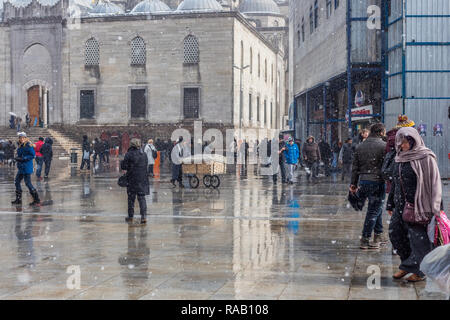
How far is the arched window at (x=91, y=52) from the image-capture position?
169 ft

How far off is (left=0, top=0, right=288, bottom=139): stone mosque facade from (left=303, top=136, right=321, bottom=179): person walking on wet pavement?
24.6 m

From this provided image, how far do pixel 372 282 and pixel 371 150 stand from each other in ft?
9.19

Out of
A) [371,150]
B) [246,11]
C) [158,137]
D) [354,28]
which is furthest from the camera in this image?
[246,11]

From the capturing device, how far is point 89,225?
38.0ft

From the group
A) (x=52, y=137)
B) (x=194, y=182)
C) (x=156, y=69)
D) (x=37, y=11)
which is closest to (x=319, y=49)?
(x=194, y=182)

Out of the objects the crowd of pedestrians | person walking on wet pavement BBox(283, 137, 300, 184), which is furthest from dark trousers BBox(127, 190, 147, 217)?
person walking on wet pavement BBox(283, 137, 300, 184)

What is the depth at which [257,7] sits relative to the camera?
75500 millimetres

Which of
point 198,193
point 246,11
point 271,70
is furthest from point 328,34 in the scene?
point 246,11

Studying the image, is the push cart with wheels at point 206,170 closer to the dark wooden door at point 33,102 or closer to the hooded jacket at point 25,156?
the hooded jacket at point 25,156

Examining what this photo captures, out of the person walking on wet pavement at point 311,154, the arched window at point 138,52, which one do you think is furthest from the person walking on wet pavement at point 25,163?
the arched window at point 138,52

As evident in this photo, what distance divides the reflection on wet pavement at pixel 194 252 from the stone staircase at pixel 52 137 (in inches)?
1168

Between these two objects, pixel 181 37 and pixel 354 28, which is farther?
pixel 181 37

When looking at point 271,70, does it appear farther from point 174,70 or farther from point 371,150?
point 371,150

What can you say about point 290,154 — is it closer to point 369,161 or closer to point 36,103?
point 369,161
